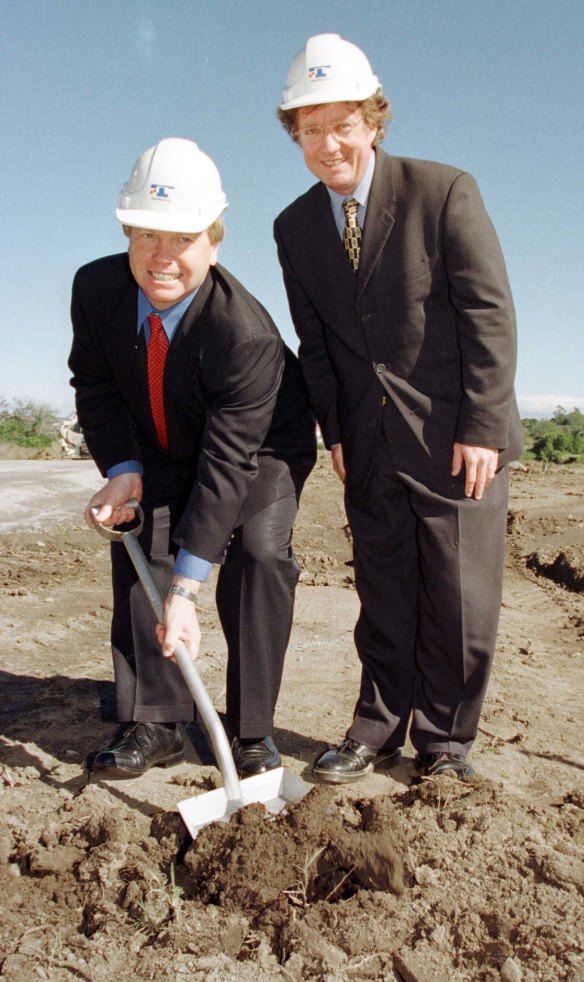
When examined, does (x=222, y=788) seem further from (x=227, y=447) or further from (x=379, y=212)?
(x=379, y=212)

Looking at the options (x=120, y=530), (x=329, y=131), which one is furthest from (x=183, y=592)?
(x=329, y=131)

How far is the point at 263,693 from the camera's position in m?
3.02

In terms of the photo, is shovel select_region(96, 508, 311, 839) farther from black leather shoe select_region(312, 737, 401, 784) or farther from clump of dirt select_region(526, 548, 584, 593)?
clump of dirt select_region(526, 548, 584, 593)

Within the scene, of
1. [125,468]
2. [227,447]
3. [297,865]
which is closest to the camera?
[297,865]

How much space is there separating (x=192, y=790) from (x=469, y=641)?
1.01m

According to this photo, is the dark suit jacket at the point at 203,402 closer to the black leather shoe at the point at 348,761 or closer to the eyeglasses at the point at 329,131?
the eyeglasses at the point at 329,131

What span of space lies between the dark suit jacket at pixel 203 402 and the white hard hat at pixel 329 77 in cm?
59

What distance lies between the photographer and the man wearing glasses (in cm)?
268

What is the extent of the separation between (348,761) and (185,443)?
118 cm

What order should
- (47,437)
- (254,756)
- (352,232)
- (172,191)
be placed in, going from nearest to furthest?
(172,191), (352,232), (254,756), (47,437)

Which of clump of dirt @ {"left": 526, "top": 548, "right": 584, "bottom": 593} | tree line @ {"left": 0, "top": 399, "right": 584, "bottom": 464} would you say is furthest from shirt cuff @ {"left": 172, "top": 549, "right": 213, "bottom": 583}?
tree line @ {"left": 0, "top": 399, "right": 584, "bottom": 464}

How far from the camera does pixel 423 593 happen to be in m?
3.01

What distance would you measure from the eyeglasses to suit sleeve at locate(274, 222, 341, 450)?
43 cm

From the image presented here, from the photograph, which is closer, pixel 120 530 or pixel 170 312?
pixel 170 312
